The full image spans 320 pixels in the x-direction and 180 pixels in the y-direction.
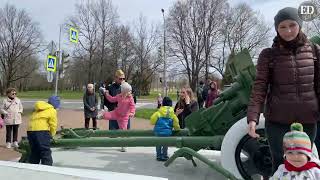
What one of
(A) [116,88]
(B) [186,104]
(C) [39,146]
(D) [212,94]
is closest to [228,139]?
(C) [39,146]

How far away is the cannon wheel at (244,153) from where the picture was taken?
12.2ft

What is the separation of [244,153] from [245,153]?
0.04ft

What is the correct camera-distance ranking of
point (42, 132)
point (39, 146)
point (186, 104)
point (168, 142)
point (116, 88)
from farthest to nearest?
point (116, 88), point (186, 104), point (42, 132), point (39, 146), point (168, 142)

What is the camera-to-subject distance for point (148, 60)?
146ft

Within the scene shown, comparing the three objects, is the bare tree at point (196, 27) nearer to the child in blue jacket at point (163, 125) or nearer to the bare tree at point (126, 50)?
the bare tree at point (126, 50)

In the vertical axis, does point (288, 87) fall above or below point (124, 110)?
above

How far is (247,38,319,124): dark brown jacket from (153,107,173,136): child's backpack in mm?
2382

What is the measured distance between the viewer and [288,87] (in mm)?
2572

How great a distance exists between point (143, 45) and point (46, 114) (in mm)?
37392

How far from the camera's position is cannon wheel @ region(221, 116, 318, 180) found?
12.2 feet

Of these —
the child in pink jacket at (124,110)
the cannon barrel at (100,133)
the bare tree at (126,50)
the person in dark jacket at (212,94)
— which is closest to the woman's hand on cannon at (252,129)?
the cannon barrel at (100,133)

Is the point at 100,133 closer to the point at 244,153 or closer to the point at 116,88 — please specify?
the point at 116,88

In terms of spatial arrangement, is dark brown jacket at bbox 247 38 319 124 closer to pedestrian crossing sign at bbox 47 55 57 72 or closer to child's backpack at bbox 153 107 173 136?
child's backpack at bbox 153 107 173 136

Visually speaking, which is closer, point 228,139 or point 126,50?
point 228,139
